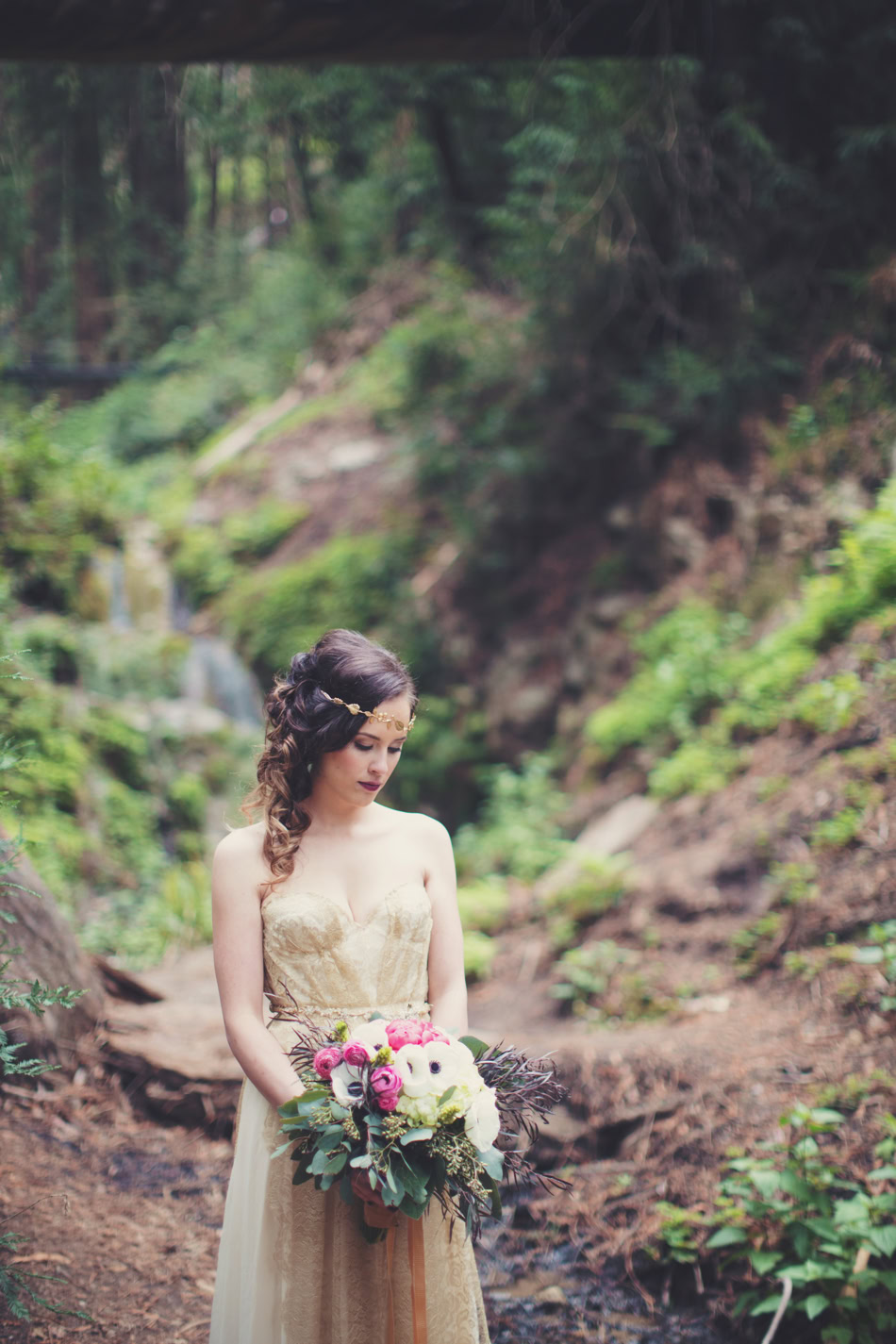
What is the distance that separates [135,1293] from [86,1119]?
1034 millimetres

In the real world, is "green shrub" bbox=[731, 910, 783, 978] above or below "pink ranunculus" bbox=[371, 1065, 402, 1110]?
below

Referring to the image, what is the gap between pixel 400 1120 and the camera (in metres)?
2.06

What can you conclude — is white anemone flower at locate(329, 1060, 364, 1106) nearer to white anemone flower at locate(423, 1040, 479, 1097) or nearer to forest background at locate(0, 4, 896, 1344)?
white anemone flower at locate(423, 1040, 479, 1097)

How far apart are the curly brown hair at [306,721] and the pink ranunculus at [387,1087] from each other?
0.62 meters

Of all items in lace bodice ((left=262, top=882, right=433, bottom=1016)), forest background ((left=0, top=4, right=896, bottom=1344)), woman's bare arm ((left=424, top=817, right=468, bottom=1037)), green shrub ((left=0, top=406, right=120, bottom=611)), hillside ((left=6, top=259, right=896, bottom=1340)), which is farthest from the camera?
green shrub ((left=0, top=406, right=120, bottom=611))

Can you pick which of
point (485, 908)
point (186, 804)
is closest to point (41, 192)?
point (186, 804)

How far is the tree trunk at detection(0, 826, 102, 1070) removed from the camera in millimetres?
3703

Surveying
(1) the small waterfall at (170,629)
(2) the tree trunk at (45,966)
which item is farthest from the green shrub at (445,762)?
(2) the tree trunk at (45,966)

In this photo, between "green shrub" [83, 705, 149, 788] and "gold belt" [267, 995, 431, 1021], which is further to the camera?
"green shrub" [83, 705, 149, 788]

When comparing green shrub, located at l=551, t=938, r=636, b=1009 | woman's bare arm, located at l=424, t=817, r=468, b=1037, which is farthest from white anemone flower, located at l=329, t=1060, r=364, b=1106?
green shrub, located at l=551, t=938, r=636, b=1009

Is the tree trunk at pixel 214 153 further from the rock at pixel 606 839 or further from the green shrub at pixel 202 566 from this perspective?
the rock at pixel 606 839

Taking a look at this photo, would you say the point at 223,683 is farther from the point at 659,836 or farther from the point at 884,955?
the point at 884,955

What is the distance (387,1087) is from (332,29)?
5052 mm

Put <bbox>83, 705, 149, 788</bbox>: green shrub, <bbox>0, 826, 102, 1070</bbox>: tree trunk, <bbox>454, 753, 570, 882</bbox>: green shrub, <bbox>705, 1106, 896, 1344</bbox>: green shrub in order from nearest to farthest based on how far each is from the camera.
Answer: <bbox>705, 1106, 896, 1344</bbox>: green shrub, <bbox>0, 826, 102, 1070</bbox>: tree trunk, <bbox>454, 753, 570, 882</bbox>: green shrub, <bbox>83, 705, 149, 788</bbox>: green shrub
